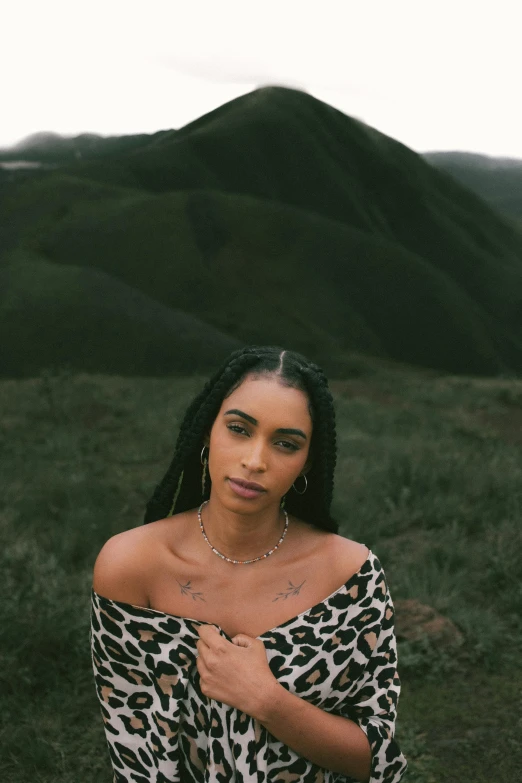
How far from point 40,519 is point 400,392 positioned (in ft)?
26.9

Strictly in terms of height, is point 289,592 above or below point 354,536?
above

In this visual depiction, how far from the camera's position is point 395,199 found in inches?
1379

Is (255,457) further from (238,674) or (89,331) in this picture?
(89,331)

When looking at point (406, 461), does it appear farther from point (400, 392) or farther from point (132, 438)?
point (400, 392)

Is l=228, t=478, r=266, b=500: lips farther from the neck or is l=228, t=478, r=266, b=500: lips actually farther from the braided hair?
the braided hair

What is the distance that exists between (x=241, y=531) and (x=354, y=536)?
3705mm

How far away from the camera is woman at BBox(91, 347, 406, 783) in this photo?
166 cm

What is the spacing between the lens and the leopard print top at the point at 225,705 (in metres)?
1.67

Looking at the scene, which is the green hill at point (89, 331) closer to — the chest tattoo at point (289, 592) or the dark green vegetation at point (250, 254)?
the dark green vegetation at point (250, 254)

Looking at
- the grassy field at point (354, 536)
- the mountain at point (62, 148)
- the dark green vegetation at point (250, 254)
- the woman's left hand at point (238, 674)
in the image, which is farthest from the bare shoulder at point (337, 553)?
the mountain at point (62, 148)

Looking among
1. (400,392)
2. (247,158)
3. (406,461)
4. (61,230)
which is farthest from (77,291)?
(247,158)

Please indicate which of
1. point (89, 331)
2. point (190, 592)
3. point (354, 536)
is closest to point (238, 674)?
point (190, 592)

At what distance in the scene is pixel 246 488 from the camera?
5.52 ft

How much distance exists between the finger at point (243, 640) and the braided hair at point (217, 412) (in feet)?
1.18
